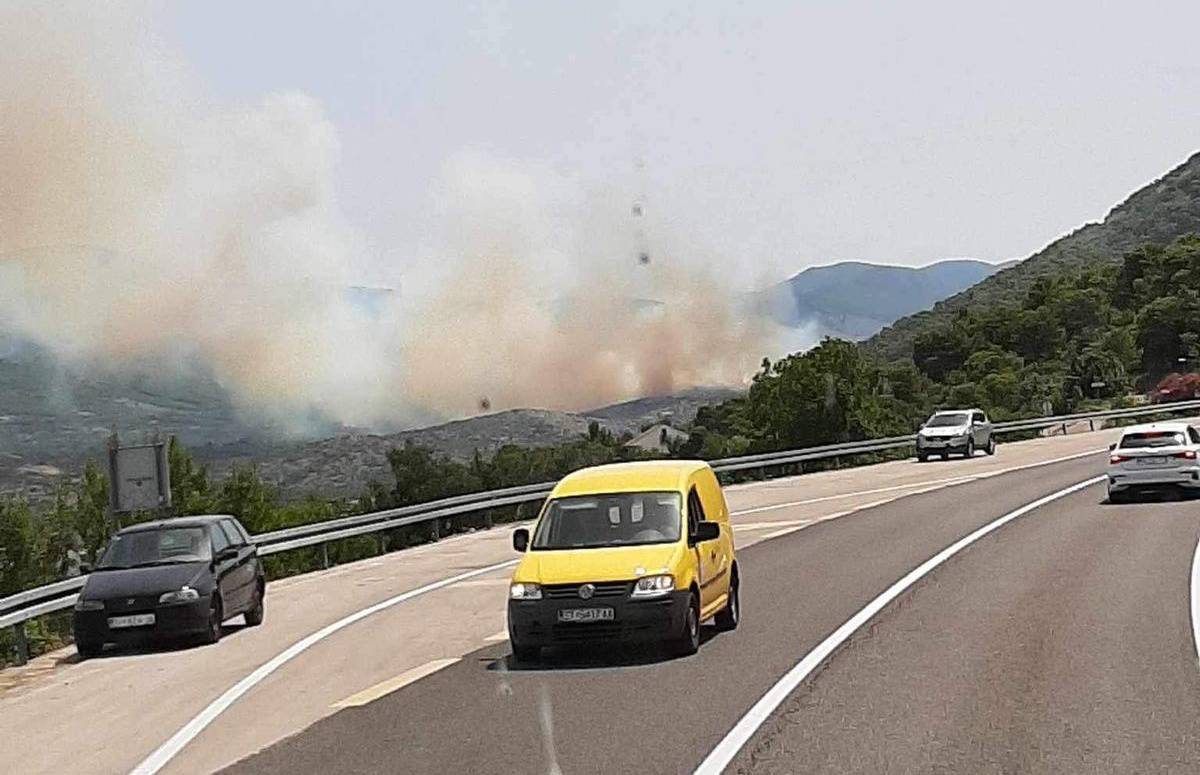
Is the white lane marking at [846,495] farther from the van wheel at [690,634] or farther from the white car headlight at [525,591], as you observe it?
the white car headlight at [525,591]

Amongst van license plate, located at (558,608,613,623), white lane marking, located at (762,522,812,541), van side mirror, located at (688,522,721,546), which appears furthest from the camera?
white lane marking, located at (762,522,812,541)

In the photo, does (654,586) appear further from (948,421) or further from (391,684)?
(948,421)

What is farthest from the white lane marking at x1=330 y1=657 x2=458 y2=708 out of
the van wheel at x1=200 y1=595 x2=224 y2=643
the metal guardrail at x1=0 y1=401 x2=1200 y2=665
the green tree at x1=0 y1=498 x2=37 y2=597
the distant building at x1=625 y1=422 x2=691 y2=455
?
the green tree at x1=0 y1=498 x2=37 y2=597

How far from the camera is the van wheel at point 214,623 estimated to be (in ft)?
60.4

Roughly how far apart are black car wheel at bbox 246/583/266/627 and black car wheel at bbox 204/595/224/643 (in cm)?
144

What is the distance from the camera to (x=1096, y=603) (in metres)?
17.3

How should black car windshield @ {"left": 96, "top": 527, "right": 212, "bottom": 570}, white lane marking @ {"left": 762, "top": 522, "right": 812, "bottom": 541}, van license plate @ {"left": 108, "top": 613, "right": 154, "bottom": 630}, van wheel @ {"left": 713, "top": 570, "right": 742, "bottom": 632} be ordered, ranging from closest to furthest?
van wheel @ {"left": 713, "top": 570, "right": 742, "bottom": 632}
van license plate @ {"left": 108, "top": 613, "right": 154, "bottom": 630}
black car windshield @ {"left": 96, "top": 527, "right": 212, "bottom": 570}
white lane marking @ {"left": 762, "top": 522, "right": 812, "bottom": 541}

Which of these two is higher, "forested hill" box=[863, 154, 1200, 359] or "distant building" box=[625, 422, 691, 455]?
"forested hill" box=[863, 154, 1200, 359]

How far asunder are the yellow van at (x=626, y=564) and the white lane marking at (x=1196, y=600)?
168 inches

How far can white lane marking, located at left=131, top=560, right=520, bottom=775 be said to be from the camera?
11289mm

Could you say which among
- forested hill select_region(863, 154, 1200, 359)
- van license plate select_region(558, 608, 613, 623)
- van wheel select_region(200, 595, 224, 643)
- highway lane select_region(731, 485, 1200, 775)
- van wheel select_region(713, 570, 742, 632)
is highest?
forested hill select_region(863, 154, 1200, 359)

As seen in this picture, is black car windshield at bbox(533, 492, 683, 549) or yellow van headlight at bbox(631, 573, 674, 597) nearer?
yellow van headlight at bbox(631, 573, 674, 597)

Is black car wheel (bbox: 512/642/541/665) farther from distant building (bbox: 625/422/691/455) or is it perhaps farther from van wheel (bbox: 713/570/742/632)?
distant building (bbox: 625/422/691/455)

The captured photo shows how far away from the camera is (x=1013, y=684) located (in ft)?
40.2
